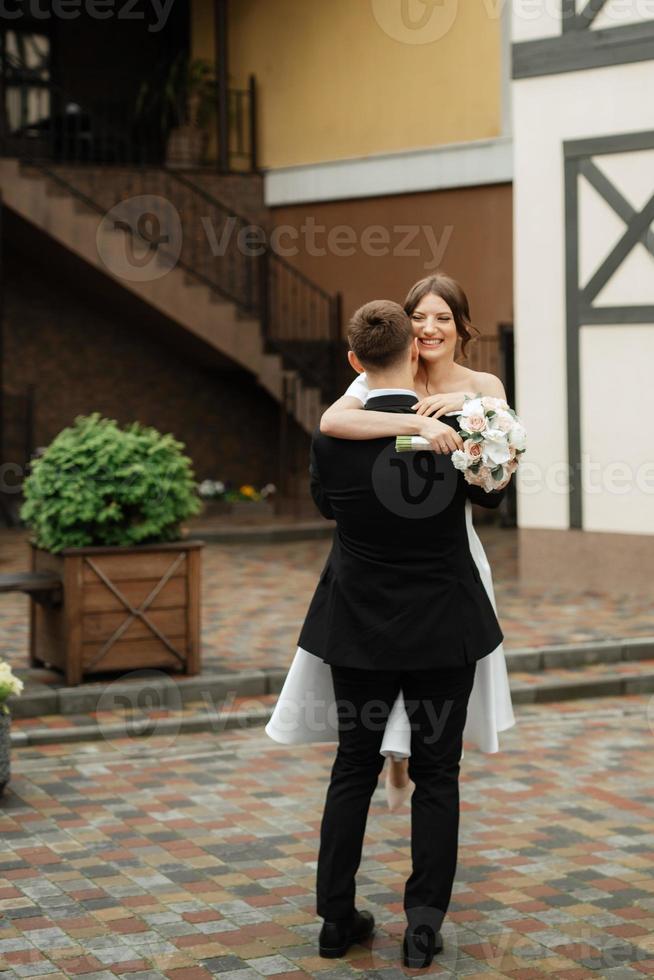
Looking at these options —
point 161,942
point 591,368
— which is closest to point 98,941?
point 161,942

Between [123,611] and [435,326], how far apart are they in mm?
3626

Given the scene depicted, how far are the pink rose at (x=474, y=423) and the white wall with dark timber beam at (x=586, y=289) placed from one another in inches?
285

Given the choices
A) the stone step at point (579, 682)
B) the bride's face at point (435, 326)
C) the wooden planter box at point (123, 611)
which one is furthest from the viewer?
the stone step at point (579, 682)

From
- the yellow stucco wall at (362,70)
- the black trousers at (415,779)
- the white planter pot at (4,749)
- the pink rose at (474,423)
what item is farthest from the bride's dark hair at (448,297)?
the yellow stucco wall at (362,70)

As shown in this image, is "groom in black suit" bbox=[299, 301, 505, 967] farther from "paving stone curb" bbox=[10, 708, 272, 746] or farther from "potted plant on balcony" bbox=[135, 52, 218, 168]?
"potted plant on balcony" bbox=[135, 52, 218, 168]

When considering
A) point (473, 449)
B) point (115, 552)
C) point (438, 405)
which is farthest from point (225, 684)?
point (473, 449)

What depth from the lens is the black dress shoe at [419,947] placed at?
4352mm

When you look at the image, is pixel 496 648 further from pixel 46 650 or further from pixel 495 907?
pixel 46 650

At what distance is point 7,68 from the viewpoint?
18.5 meters

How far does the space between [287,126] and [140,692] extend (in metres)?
11.9

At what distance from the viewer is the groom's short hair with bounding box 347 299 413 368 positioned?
430 cm

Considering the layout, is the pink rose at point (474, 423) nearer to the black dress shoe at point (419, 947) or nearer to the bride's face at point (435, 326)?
the bride's face at point (435, 326)

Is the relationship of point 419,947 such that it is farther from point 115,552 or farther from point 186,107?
point 186,107

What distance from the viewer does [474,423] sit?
423 centimetres
